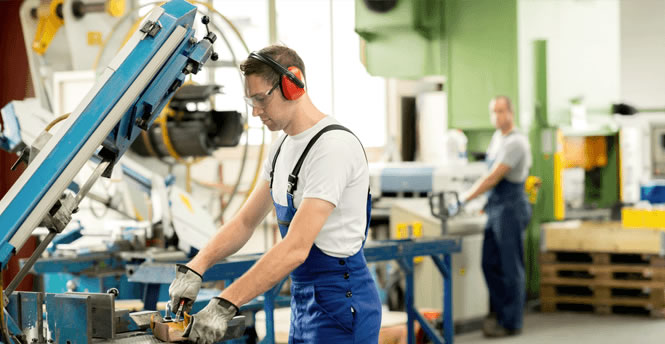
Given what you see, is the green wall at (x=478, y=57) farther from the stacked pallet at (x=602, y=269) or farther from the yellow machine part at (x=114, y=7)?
the yellow machine part at (x=114, y=7)

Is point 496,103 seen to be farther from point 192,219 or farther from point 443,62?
point 192,219

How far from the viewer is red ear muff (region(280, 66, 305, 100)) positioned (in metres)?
2.36

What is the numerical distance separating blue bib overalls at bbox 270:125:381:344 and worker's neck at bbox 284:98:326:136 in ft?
0.23

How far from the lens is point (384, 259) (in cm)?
484

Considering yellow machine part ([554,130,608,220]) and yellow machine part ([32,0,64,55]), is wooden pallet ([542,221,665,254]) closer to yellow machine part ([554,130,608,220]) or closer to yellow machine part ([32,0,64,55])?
yellow machine part ([554,130,608,220])

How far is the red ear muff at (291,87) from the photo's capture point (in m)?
2.36

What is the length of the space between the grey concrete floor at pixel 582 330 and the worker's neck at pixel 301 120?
4.23 meters

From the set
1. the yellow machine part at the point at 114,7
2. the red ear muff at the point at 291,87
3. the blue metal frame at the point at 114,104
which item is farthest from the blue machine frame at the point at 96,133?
the yellow machine part at the point at 114,7

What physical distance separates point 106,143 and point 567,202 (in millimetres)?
7025

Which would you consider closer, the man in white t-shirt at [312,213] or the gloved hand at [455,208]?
the man in white t-shirt at [312,213]

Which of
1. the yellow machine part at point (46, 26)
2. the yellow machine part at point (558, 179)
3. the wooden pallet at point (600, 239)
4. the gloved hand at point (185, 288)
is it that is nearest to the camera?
the gloved hand at point (185, 288)

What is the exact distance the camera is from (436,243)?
210 inches

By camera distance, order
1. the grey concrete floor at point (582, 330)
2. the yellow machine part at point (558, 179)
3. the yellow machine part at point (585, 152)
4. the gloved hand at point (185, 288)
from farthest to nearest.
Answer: the yellow machine part at point (585, 152), the yellow machine part at point (558, 179), the grey concrete floor at point (582, 330), the gloved hand at point (185, 288)

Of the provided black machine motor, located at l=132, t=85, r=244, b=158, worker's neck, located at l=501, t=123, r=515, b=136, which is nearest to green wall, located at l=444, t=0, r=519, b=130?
worker's neck, located at l=501, t=123, r=515, b=136
